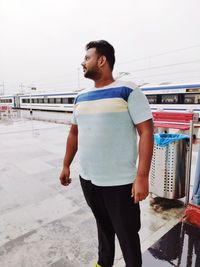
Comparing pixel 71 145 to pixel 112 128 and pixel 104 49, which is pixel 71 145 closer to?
pixel 112 128

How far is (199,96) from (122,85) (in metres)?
11.1

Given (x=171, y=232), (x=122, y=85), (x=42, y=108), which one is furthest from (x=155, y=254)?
(x=42, y=108)

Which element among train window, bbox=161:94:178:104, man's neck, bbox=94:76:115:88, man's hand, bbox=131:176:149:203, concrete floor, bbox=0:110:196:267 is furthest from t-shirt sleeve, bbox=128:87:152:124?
train window, bbox=161:94:178:104

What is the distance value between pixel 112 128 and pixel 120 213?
55cm

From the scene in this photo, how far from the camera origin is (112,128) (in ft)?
4.27

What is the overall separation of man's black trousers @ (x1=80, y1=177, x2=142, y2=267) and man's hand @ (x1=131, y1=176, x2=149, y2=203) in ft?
0.29

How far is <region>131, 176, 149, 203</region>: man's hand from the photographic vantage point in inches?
50.3

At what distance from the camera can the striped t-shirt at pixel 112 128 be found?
4.18 ft

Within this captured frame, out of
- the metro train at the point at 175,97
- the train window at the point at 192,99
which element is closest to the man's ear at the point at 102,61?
the metro train at the point at 175,97

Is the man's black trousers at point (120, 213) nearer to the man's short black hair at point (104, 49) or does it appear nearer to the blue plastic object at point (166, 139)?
the man's short black hair at point (104, 49)

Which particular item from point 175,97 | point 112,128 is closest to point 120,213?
point 112,128

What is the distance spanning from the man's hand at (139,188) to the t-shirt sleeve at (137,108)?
1.15 ft

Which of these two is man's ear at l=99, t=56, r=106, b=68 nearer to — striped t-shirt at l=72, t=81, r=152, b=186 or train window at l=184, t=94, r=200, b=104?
striped t-shirt at l=72, t=81, r=152, b=186

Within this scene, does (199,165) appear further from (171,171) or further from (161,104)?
(161,104)
